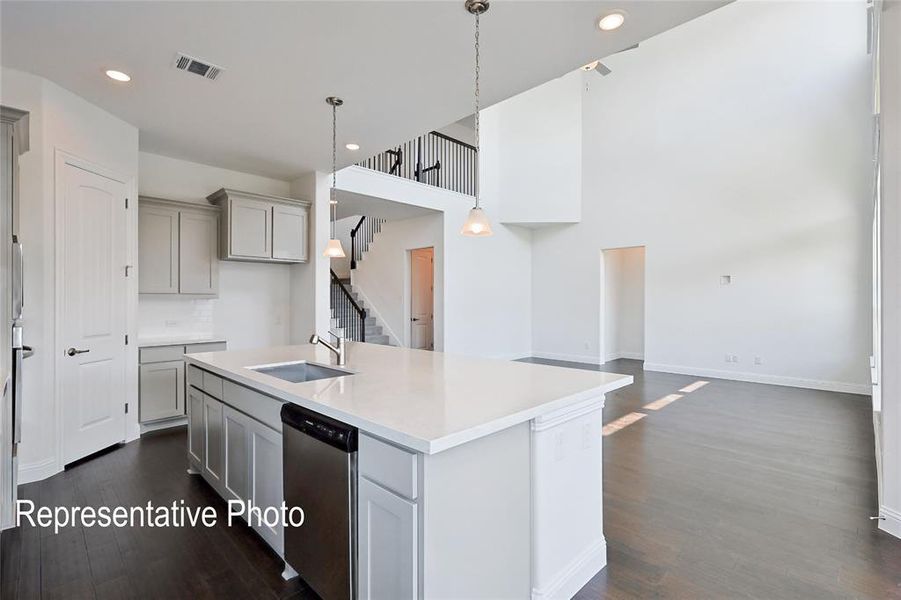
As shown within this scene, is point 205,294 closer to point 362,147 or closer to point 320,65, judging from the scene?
point 362,147

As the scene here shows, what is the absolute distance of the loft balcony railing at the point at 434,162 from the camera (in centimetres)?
745

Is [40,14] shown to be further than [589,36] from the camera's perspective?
No

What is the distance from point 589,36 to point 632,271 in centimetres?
739

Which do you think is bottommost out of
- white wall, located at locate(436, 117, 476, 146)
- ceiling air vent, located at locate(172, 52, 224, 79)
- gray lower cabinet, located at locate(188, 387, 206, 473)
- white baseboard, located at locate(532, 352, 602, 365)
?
white baseboard, located at locate(532, 352, 602, 365)

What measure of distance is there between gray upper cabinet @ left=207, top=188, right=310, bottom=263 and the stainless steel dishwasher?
338 cm

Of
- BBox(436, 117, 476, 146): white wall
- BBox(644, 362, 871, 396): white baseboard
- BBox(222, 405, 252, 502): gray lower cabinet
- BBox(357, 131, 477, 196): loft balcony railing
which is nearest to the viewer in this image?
BBox(222, 405, 252, 502): gray lower cabinet

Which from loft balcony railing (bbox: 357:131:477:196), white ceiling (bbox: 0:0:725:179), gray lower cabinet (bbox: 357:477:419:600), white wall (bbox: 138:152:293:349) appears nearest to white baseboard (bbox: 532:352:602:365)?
loft balcony railing (bbox: 357:131:477:196)

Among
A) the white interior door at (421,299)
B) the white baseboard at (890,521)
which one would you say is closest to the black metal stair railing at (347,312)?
the white interior door at (421,299)

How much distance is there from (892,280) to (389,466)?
9.70 ft

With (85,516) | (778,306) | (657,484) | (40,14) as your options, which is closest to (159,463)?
(85,516)

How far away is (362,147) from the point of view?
4543mm

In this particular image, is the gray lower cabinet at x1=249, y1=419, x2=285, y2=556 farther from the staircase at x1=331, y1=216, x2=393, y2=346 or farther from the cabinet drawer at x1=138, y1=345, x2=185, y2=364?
the staircase at x1=331, y1=216, x2=393, y2=346

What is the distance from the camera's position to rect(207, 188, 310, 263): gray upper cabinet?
471 cm

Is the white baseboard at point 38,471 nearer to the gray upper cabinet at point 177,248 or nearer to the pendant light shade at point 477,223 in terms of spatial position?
the gray upper cabinet at point 177,248
